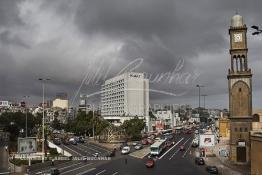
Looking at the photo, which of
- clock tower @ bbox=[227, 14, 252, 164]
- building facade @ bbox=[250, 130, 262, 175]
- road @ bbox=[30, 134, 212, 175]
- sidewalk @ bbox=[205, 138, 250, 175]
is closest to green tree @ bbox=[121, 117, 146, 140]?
road @ bbox=[30, 134, 212, 175]

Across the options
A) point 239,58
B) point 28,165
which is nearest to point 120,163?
point 28,165

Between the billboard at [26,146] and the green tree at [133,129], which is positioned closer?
the billboard at [26,146]

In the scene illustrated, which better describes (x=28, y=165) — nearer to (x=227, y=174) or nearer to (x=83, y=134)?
(x=227, y=174)

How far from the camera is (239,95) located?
6531cm

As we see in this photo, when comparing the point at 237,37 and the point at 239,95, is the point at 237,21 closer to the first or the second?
the point at 237,37

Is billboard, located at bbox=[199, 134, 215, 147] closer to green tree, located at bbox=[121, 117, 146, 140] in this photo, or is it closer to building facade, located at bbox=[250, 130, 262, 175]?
building facade, located at bbox=[250, 130, 262, 175]

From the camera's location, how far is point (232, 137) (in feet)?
210

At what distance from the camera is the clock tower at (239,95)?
63322 millimetres

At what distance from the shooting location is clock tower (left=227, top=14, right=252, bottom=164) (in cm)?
6332

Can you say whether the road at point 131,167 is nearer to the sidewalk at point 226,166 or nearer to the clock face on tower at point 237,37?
the sidewalk at point 226,166

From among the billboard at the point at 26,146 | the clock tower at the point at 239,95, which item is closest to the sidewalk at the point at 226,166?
the clock tower at the point at 239,95

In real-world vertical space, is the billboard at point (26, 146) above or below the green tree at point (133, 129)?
above

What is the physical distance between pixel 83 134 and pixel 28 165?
9338cm

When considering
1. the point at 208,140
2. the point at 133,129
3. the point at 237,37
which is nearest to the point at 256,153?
the point at 208,140
